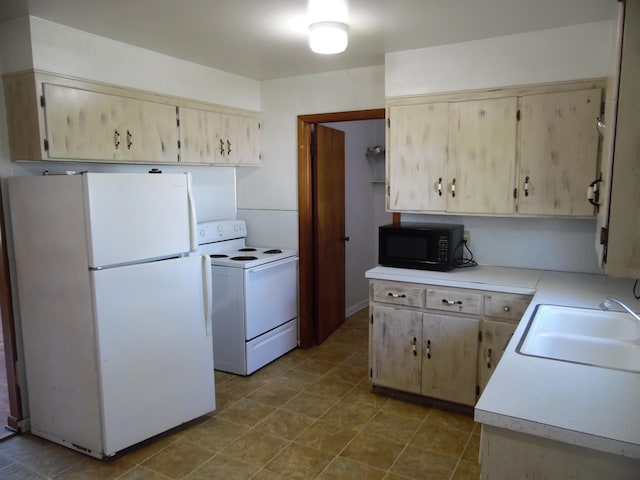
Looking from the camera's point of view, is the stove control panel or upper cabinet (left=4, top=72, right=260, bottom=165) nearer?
upper cabinet (left=4, top=72, right=260, bottom=165)

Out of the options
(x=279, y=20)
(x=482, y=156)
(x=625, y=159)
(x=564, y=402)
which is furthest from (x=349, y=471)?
(x=279, y=20)

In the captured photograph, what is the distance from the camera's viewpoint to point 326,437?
2.79m

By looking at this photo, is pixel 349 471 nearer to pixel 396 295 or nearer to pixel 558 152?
pixel 396 295

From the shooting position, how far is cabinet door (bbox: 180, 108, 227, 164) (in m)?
3.46

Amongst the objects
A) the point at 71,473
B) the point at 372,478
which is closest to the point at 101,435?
the point at 71,473

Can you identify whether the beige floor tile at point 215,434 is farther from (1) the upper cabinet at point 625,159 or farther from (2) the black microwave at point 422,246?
(1) the upper cabinet at point 625,159

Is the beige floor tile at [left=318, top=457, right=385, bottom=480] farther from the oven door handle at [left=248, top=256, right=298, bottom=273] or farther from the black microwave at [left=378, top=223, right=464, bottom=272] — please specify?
the oven door handle at [left=248, top=256, right=298, bottom=273]

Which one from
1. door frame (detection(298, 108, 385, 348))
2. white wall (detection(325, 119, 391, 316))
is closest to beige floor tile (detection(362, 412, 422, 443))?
door frame (detection(298, 108, 385, 348))

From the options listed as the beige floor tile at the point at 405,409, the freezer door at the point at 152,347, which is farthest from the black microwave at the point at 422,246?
the freezer door at the point at 152,347

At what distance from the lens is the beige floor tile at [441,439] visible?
2.64 metres

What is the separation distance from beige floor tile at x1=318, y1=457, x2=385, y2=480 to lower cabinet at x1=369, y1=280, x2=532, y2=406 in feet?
2.55

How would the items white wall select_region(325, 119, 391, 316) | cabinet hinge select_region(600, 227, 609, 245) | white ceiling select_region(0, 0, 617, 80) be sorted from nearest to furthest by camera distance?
cabinet hinge select_region(600, 227, 609, 245) < white ceiling select_region(0, 0, 617, 80) < white wall select_region(325, 119, 391, 316)

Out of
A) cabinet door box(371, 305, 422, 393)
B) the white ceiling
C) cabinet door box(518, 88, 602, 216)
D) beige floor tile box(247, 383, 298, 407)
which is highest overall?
the white ceiling

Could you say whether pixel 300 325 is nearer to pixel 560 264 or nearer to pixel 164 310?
pixel 164 310
